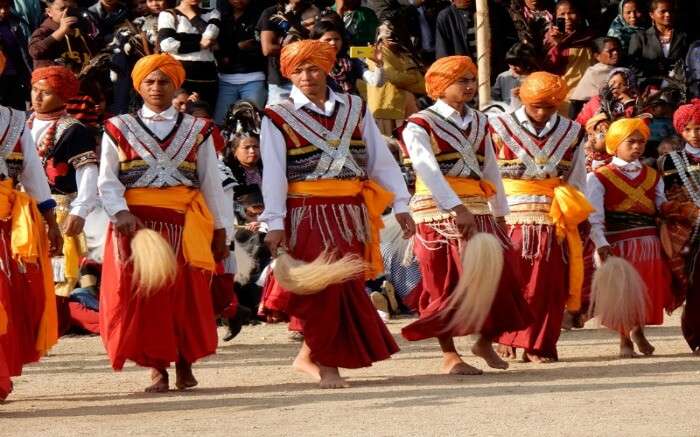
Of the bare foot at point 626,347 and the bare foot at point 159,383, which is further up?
the bare foot at point 159,383

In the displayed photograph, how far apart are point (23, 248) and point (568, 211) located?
11.9 feet

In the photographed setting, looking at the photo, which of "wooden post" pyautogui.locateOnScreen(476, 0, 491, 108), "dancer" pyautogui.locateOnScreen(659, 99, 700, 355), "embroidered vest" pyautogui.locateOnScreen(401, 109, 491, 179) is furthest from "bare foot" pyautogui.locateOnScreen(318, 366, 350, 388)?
"wooden post" pyautogui.locateOnScreen(476, 0, 491, 108)

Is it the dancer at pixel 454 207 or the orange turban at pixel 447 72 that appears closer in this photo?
the dancer at pixel 454 207

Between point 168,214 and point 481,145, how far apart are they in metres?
2.06

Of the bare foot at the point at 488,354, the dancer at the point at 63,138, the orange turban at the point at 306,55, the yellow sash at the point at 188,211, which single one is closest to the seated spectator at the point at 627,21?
the bare foot at the point at 488,354

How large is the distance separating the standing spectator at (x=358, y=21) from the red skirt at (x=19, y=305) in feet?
26.4

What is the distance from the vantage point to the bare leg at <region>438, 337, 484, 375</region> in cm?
1055

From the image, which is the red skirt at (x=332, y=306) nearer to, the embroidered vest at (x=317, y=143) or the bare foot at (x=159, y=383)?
the embroidered vest at (x=317, y=143)

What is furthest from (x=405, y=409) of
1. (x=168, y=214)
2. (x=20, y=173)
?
(x=20, y=173)

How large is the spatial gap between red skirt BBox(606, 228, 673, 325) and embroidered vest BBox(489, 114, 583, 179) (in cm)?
89

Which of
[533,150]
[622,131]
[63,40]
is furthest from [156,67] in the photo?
[63,40]

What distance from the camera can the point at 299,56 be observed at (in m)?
10.1

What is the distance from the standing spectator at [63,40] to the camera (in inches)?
611

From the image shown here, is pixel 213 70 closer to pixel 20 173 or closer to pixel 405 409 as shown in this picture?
pixel 20 173
